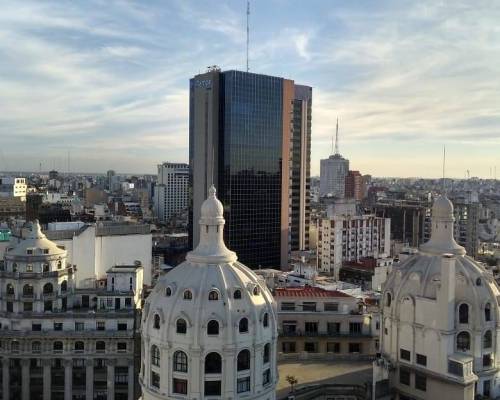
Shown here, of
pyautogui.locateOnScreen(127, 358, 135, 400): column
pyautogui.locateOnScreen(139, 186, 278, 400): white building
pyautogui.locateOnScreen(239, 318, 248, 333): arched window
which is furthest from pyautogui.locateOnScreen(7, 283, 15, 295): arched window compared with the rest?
pyautogui.locateOnScreen(239, 318, 248, 333): arched window

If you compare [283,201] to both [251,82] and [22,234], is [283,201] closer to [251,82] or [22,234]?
[251,82]

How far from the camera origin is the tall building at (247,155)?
142750mm

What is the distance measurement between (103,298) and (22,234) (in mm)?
25492

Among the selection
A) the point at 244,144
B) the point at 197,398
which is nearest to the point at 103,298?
the point at 197,398

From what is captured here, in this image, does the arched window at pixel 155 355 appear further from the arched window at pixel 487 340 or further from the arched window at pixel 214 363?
the arched window at pixel 487 340

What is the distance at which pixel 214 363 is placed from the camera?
4791 cm

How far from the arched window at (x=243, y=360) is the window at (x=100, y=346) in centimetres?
3117

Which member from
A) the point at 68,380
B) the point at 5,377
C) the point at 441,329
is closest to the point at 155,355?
the point at 441,329

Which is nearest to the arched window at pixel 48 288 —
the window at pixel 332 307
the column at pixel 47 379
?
the column at pixel 47 379

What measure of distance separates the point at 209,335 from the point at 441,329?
2208cm

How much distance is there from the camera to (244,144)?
14625 centimetres

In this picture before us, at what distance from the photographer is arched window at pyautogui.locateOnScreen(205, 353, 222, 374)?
4775 cm

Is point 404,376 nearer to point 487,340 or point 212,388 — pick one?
point 487,340

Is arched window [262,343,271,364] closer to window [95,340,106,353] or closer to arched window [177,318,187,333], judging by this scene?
arched window [177,318,187,333]
